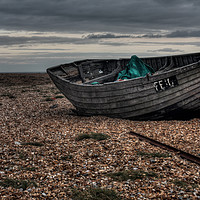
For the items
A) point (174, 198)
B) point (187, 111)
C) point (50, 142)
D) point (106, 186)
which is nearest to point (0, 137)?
point (50, 142)

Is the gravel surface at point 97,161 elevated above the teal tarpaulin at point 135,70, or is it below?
below

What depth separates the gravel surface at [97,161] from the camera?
5180 mm

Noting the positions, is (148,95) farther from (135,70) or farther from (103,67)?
(103,67)

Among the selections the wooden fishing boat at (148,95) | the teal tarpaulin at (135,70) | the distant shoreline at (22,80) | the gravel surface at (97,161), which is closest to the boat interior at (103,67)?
the teal tarpaulin at (135,70)

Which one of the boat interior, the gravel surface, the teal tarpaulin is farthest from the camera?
the boat interior

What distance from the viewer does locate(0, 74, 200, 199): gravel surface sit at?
204 inches

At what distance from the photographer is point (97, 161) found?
22.3 ft

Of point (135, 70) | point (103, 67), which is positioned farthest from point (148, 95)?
point (103, 67)

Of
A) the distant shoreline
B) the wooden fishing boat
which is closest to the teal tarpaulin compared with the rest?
the wooden fishing boat

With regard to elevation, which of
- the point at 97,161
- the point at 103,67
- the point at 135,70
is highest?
the point at 103,67

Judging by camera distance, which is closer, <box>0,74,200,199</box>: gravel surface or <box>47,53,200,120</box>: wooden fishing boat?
<box>0,74,200,199</box>: gravel surface

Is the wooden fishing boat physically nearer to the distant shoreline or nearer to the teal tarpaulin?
the teal tarpaulin

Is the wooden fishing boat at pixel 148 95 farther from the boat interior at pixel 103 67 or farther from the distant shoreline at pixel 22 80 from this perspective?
the distant shoreline at pixel 22 80

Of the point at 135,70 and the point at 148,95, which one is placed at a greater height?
the point at 135,70
